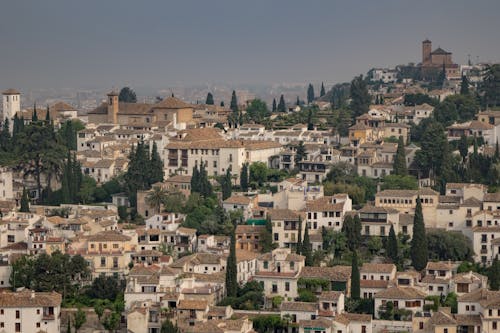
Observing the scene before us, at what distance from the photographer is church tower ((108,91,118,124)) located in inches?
2510

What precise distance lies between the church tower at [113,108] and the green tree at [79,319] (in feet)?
84.9

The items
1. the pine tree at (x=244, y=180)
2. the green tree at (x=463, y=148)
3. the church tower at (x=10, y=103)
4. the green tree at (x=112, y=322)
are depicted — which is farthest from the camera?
the church tower at (x=10, y=103)

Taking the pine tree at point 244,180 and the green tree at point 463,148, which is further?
the green tree at point 463,148

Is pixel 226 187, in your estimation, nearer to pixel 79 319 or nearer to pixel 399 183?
pixel 399 183

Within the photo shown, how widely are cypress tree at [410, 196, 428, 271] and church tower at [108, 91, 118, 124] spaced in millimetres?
25808

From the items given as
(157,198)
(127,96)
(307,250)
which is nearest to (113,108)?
(127,96)

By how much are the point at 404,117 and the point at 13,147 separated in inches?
680

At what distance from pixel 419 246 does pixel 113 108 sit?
26.6 m

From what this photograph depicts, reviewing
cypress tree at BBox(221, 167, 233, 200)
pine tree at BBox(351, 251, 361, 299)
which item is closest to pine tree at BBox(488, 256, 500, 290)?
pine tree at BBox(351, 251, 361, 299)

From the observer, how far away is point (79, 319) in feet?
126

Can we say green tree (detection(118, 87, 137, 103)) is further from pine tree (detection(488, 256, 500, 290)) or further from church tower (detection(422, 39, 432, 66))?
pine tree (detection(488, 256, 500, 290))

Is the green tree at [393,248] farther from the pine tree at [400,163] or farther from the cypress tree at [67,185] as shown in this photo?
the cypress tree at [67,185]

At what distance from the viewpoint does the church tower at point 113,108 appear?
6375 centimetres

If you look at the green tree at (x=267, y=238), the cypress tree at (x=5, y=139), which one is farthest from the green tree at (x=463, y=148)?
the cypress tree at (x=5, y=139)
